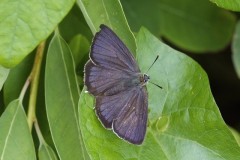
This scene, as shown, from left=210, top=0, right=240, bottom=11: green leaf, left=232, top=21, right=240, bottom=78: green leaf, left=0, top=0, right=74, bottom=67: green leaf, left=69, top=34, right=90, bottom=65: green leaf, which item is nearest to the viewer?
left=0, top=0, right=74, bottom=67: green leaf

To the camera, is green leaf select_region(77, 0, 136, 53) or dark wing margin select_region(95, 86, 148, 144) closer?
dark wing margin select_region(95, 86, 148, 144)

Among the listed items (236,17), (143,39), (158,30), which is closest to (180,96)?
(143,39)

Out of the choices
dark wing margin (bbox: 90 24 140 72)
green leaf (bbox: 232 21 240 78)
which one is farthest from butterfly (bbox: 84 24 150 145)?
green leaf (bbox: 232 21 240 78)

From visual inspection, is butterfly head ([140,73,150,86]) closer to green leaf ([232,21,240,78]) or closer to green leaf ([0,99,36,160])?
green leaf ([0,99,36,160])

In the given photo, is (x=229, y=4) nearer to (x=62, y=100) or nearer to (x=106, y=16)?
(x=106, y=16)

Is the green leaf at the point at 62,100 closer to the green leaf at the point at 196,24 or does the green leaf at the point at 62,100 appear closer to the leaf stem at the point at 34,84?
the leaf stem at the point at 34,84

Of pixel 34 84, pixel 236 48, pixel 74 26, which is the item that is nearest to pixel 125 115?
pixel 34 84
